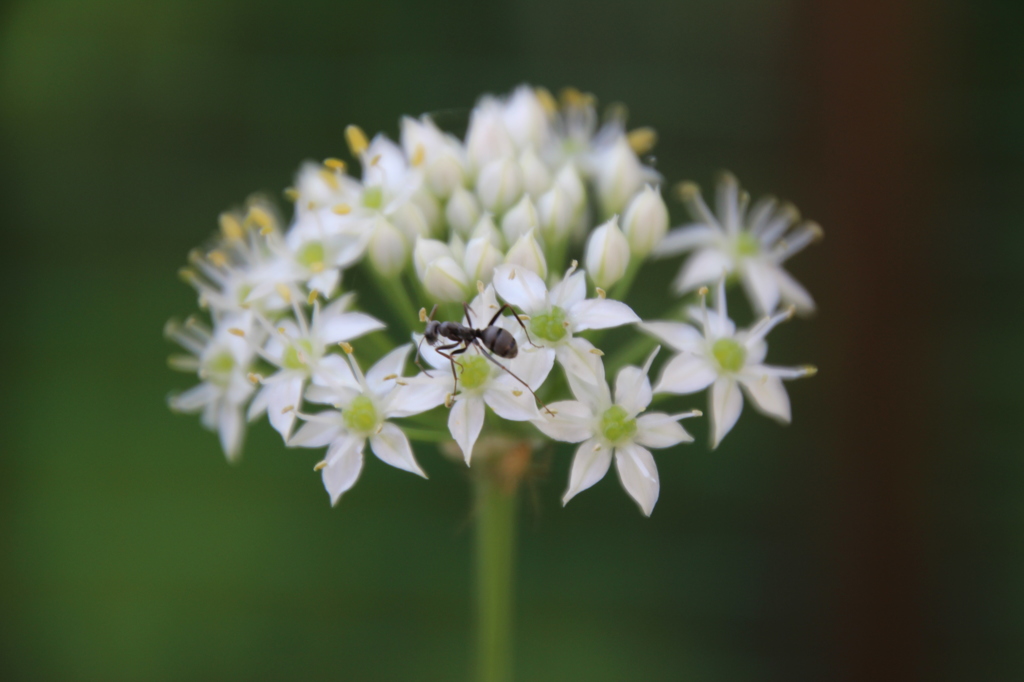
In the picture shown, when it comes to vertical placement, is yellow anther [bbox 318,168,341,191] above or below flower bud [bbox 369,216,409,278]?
above

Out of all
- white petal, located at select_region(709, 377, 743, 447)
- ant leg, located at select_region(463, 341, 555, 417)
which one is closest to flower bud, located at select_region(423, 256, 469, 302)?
ant leg, located at select_region(463, 341, 555, 417)

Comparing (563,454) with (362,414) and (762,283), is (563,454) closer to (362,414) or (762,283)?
(762,283)

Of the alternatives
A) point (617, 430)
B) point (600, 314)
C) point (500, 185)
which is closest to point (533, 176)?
point (500, 185)

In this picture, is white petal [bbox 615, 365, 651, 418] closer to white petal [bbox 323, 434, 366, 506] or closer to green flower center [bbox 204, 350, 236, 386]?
white petal [bbox 323, 434, 366, 506]

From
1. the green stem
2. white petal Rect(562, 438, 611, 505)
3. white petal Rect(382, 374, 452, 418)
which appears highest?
white petal Rect(382, 374, 452, 418)

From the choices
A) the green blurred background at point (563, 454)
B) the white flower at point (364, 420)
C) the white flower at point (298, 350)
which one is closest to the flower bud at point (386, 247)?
the white flower at point (298, 350)

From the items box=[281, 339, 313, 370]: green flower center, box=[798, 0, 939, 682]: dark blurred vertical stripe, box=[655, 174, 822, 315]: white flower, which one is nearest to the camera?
box=[281, 339, 313, 370]: green flower center
